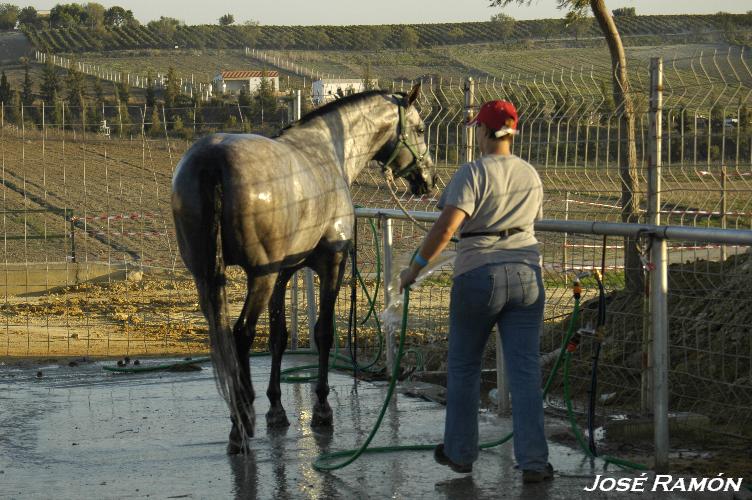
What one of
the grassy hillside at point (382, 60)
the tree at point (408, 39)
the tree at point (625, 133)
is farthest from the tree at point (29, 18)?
the tree at point (625, 133)

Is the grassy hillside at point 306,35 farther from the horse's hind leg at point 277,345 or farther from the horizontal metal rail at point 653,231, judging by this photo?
the horizontal metal rail at point 653,231

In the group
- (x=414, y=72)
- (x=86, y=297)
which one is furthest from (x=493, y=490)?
(x=414, y=72)

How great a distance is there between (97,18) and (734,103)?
136595 mm

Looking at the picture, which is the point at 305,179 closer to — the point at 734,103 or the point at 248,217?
the point at 248,217

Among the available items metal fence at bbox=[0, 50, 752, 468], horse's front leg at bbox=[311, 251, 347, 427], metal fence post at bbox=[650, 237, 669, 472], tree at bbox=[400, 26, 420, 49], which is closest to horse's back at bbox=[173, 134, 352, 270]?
horse's front leg at bbox=[311, 251, 347, 427]

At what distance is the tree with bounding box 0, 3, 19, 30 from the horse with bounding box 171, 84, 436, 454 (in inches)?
5492

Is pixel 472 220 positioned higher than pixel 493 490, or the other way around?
pixel 472 220

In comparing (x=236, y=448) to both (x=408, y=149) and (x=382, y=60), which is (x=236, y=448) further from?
(x=382, y=60)

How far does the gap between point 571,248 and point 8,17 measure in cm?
14088

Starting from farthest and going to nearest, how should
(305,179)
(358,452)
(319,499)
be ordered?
(305,179), (358,452), (319,499)

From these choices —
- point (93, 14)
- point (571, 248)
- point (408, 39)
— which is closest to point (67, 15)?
point (93, 14)

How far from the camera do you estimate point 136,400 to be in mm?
8586

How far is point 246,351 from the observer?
7238mm

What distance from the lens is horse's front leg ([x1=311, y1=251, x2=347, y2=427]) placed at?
25.2 feet
